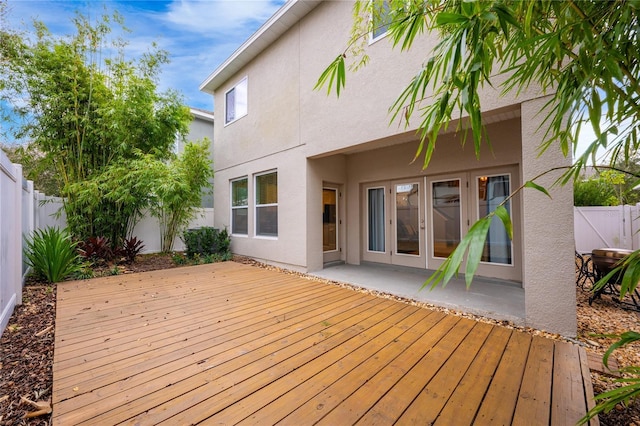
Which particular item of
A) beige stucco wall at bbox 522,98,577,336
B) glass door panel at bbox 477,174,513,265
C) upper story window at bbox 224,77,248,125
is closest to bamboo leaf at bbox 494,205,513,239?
beige stucco wall at bbox 522,98,577,336

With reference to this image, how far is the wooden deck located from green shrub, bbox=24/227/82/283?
5.37ft

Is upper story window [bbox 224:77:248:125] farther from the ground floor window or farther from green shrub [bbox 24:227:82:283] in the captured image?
green shrub [bbox 24:227:82:283]

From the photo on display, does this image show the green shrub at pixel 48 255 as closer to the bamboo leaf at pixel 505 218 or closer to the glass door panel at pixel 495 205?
the bamboo leaf at pixel 505 218

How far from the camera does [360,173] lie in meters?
6.31

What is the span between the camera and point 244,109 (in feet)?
24.3

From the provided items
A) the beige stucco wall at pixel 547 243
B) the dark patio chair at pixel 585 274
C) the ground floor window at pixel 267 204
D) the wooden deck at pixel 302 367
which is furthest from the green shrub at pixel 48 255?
the dark patio chair at pixel 585 274

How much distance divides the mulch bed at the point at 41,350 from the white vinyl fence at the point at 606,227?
4.80 meters

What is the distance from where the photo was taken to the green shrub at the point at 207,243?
721cm

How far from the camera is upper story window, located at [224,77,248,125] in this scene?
742cm

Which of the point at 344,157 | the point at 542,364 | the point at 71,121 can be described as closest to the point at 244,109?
the point at 344,157

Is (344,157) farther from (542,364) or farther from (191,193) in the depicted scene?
(542,364)

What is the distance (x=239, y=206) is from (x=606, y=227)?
10.4 metres

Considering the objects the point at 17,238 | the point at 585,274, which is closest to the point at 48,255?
the point at 17,238

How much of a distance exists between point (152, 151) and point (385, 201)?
243 inches
